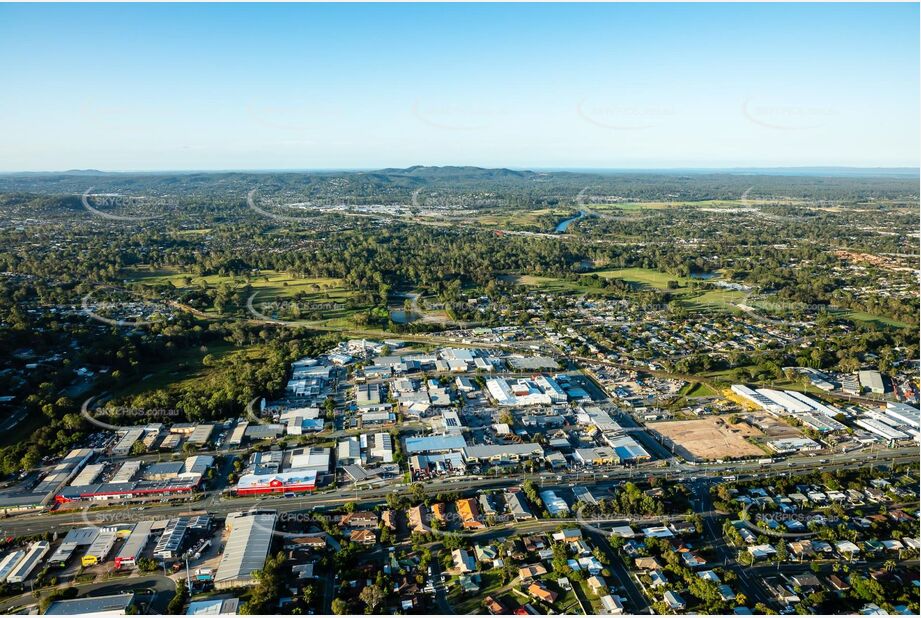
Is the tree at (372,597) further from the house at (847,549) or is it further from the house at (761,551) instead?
the house at (847,549)

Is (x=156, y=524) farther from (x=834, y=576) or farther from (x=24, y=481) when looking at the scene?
(x=834, y=576)

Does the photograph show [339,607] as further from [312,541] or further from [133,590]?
[133,590]

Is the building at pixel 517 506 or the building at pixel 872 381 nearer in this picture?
the building at pixel 517 506

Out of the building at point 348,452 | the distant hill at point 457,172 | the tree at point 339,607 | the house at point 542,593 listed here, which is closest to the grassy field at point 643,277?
the building at point 348,452

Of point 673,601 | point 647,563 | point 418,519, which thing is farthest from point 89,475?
point 673,601

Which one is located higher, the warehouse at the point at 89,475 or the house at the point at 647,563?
the warehouse at the point at 89,475

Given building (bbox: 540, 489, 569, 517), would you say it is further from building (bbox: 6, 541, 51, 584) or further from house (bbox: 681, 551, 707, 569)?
building (bbox: 6, 541, 51, 584)

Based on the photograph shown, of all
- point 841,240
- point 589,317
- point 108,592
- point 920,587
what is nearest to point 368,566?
point 108,592
